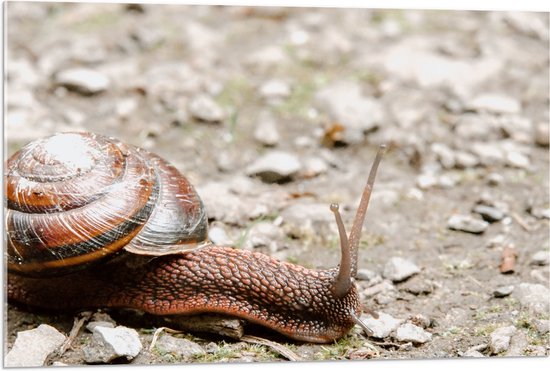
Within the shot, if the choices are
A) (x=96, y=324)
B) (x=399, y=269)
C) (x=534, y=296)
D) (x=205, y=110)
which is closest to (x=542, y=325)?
(x=534, y=296)

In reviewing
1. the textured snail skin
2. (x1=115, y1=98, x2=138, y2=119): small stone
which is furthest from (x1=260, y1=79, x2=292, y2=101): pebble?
the textured snail skin

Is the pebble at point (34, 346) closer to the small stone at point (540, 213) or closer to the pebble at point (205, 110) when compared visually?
the pebble at point (205, 110)

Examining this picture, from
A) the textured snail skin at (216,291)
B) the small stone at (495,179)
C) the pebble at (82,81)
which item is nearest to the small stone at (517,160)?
the small stone at (495,179)

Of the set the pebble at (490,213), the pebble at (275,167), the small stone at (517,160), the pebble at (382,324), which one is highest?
the pebble at (275,167)

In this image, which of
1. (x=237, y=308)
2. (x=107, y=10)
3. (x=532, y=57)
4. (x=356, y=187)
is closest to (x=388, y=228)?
(x=356, y=187)

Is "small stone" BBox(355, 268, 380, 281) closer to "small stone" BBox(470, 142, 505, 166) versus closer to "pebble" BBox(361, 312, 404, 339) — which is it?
"pebble" BBox(361, 312, 404, 339)
